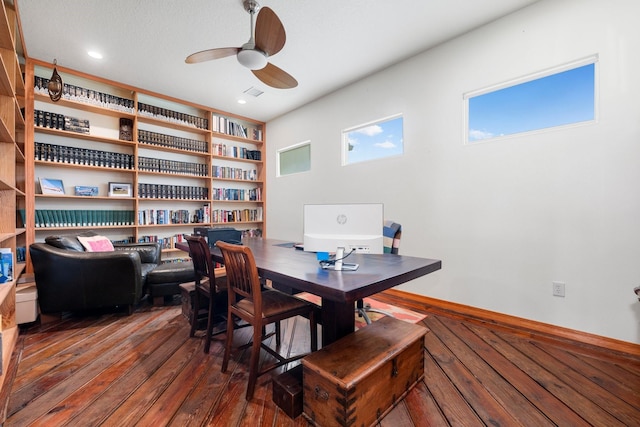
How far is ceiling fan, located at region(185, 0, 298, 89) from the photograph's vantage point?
190 cm

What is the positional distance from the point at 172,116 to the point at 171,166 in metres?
0.76

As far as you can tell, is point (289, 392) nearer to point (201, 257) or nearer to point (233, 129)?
point (201, 257)

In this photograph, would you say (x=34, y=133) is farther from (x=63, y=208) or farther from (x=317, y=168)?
(x=317, y=168)

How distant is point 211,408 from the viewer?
4.71 ft

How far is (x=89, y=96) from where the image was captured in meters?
3.47

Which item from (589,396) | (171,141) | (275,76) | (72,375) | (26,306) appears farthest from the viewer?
(171,141)

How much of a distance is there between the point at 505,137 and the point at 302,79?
246 cm

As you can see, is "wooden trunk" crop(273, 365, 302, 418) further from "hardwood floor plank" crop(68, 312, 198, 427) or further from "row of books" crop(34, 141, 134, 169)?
"row of books" crop(34, 141, 134, 169)

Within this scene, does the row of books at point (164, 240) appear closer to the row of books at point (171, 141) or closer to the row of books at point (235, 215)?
the row of books at point (235, 215)

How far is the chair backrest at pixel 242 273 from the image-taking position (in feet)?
4.83

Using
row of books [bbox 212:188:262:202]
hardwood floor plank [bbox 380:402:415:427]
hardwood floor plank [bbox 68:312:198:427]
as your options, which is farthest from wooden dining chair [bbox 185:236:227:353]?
row of books [bbox 212:188:262:202]

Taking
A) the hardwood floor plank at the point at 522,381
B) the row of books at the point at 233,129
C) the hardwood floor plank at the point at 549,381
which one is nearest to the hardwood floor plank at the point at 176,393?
the hardwood floor plank at the point at 522,381

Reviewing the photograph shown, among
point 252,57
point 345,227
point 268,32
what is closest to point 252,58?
point 252,57

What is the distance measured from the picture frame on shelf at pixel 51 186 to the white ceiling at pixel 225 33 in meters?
1.38
